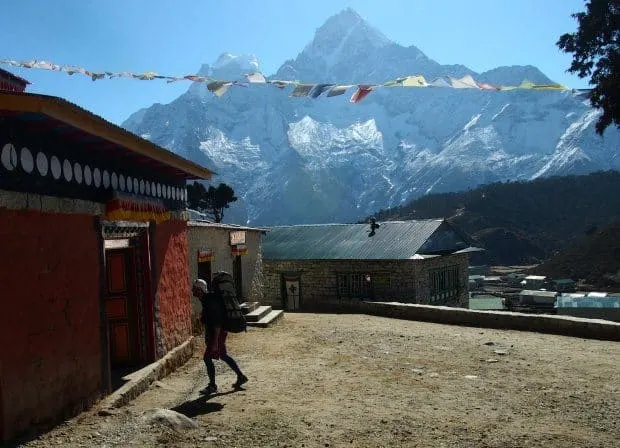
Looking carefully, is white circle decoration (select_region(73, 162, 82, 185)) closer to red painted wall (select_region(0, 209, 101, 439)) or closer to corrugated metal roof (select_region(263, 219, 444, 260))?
red painted wall (select_region(0, 209, 101, 439))

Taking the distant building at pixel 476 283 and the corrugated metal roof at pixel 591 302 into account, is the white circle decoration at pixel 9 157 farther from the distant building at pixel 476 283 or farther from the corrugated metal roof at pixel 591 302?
the distant building at pixel 476 283

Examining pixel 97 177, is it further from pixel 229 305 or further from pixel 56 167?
pixel 229 305

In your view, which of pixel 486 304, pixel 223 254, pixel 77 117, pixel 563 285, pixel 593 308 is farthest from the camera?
pixel 563 285

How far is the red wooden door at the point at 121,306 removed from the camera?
7.75 m

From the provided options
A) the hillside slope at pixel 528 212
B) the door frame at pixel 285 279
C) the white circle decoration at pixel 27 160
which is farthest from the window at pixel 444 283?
the hillside slope at pixel 528 212

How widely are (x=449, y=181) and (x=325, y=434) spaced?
169 metres

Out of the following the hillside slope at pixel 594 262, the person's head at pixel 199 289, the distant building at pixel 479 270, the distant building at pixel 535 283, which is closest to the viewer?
the person's head at pixel 199 289

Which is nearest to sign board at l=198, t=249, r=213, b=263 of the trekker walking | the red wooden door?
the red wooden door

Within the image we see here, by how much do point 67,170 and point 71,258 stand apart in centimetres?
101

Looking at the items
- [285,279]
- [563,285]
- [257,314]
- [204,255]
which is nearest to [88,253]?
[204,255]

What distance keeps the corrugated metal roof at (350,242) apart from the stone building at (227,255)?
6.24 m

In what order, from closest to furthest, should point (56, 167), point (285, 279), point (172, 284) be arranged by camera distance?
point (56, 167) → point (172, 284) → point (285, 279)

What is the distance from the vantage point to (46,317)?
509 centimetres

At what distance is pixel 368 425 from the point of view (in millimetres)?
5395
